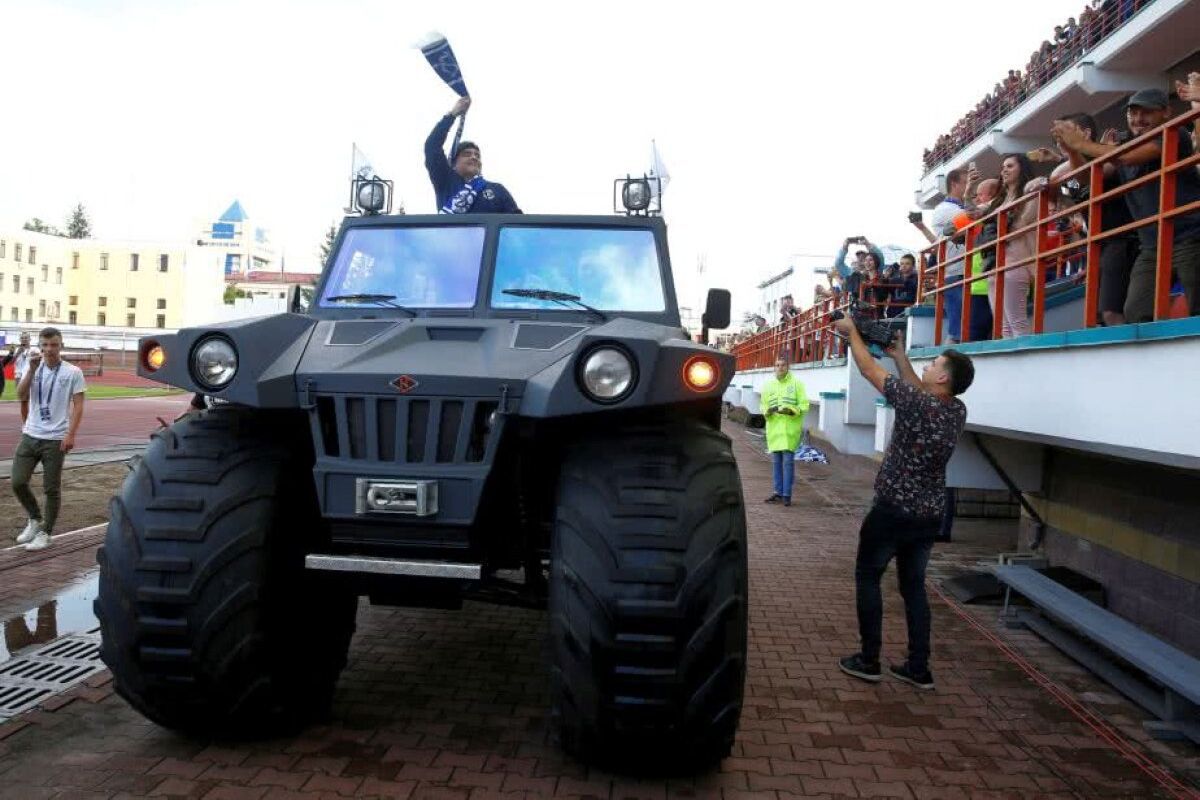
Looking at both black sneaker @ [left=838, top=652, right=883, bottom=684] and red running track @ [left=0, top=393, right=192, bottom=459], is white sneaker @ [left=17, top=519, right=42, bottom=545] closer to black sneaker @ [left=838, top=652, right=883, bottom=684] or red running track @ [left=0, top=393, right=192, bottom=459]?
black sneaker @ [left=838, top=652, right=883, bottom=684]

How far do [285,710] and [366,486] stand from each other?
1098 millimetres

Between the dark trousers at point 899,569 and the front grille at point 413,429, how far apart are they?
8.34ft

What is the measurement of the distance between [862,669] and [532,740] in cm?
208

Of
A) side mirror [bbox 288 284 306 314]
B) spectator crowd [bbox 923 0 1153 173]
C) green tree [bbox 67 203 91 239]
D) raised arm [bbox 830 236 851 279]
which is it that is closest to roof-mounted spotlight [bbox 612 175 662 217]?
side mirror [bbox 288 284 306 314]

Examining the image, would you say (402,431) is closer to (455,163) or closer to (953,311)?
(455,163)

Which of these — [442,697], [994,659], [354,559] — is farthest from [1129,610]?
[354,559]

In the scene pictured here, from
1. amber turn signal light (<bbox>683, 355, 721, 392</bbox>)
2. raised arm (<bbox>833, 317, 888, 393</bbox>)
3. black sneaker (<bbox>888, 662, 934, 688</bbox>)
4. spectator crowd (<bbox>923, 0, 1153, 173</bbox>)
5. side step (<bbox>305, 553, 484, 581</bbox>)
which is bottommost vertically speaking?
black sneaker (<bbox>888, 662, 934, 688</bbox>)

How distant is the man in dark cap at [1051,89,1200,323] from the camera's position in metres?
4.70

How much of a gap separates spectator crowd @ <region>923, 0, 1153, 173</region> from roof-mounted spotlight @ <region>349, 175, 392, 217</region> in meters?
14.7

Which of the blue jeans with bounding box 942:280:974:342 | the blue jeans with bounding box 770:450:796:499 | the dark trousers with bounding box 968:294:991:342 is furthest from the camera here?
the blue jeans with bounding box 770:450:796:499

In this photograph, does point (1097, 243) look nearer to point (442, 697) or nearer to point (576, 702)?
point (576, 702)

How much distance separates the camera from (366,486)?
347 centimetres

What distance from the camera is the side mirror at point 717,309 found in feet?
17.4

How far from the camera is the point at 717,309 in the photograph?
5.32m
